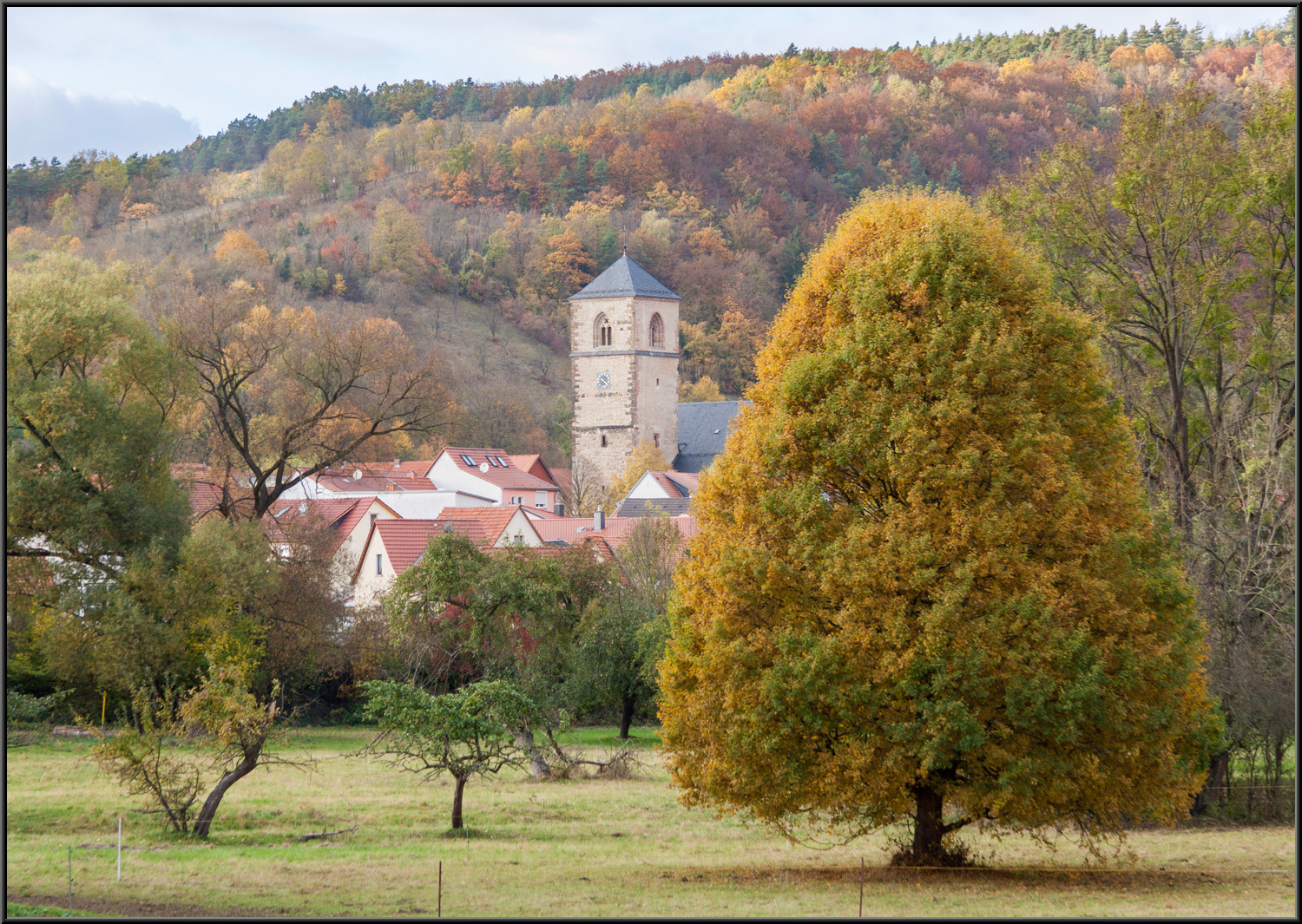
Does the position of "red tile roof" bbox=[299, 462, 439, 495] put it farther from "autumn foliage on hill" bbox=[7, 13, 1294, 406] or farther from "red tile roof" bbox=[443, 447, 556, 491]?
"autumn foliage on hill" bbox=[7, 13, 1294, 406]

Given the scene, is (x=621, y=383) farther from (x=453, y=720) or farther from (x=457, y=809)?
(x=457, y=809)

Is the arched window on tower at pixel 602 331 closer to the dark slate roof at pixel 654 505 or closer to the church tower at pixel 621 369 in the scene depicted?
the church tower at pixel 621 369

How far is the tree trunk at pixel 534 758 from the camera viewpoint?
2459 centimetres

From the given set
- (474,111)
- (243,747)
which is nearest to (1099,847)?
(243,747)

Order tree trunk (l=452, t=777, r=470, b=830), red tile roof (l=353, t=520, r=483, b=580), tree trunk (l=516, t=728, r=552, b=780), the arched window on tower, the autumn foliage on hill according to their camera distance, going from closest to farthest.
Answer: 1. tree trunk (l=452, t=777, r=470, b=830)
2. tree trunk (l=516, t=728, r=552, b=780)
3. red tile roof (l=353, t=520, r=483, b=580)
4. the arched window on tower
5. the autumn foliage on hill

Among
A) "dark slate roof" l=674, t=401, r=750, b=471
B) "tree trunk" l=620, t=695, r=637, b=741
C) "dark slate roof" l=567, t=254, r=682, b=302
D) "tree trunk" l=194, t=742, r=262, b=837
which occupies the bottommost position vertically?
"tree trunk" l=620, t=695, r=637, b=741

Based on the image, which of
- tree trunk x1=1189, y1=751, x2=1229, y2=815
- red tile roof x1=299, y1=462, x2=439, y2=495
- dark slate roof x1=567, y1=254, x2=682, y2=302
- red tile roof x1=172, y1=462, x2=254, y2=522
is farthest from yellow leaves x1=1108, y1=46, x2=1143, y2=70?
tree trunk x1=1189, y1=751, x2=1229, y2=815

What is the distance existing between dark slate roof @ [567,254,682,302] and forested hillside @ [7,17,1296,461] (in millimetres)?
13579

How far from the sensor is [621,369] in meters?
79.9

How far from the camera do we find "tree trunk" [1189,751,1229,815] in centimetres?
2111

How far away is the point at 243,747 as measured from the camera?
17.0 metres

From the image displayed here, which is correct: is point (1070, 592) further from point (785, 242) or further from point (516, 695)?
point (785, 242)

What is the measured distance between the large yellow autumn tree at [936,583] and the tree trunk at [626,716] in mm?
19528

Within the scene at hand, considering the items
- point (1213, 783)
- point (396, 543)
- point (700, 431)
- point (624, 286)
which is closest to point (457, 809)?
point (1213, 783)
